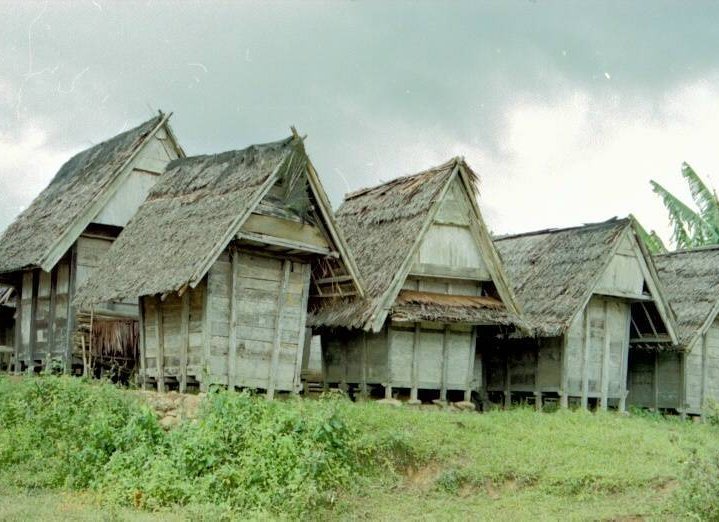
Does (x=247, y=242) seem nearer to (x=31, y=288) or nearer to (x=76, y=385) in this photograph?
(x=76, y=385)

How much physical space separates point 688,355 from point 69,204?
14.1 metres

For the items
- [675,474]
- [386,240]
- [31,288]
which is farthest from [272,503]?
[31,288]

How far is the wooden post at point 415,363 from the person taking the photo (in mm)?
17281

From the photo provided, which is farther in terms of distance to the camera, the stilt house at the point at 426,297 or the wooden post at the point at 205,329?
the stilt house at the point at 426,297

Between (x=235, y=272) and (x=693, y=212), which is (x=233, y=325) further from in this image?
(x=693, y=212)

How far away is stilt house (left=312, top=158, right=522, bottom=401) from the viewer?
1709 cm

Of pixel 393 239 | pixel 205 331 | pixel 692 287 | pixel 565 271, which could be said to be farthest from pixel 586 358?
pixel 205 331

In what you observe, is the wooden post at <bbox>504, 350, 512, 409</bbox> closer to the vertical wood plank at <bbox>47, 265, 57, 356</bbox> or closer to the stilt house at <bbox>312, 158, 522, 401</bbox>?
the stilt house at <bbox>312, 158, 522, 401</bbox>

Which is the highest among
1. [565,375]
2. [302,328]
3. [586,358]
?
[302,328]

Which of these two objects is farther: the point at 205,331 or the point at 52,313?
the point at 52,313

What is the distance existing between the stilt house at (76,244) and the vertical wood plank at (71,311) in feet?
0.06

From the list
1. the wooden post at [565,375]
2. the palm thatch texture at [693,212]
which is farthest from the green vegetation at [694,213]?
the wooden post at [565,375]

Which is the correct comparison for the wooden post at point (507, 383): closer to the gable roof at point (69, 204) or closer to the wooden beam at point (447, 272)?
the wooden beam at point (447, 272)

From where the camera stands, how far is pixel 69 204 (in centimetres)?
1900
